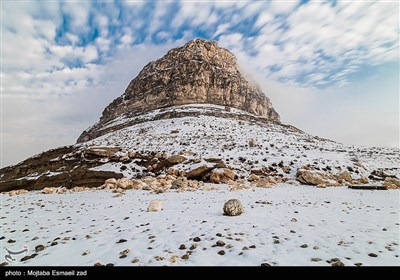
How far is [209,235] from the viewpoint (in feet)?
26.9

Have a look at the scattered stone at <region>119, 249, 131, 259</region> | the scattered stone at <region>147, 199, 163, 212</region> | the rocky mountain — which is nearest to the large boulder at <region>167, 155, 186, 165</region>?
the rocky mountain

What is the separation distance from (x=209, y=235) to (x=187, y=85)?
94.7 meters

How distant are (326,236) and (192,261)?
430cm

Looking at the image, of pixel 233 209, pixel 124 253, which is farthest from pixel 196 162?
pixel 124 253

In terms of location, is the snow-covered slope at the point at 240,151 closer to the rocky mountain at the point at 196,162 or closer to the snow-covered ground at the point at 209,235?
the rocky mountain at the point at 196,162

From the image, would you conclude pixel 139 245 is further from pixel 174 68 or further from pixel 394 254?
pixel 174 68

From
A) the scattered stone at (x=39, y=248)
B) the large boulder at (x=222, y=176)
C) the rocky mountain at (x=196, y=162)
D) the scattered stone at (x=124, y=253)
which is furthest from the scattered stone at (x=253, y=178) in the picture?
the scattered stone at (x=39, y=248)

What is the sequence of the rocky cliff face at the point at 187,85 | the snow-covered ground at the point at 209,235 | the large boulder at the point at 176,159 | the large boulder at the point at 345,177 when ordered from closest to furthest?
the snow-covered ground at the point at 209,235 < the large boulder at the point at 345,177 < the large boulder at the point at 176,159 < the rocky cliff face at the point at 187,85

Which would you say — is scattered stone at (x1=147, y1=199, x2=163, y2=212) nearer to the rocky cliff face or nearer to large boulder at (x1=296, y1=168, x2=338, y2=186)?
large boulder at (x1=296, y1=168, x2=338, y2=186)

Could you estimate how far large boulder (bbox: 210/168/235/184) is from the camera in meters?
26.3

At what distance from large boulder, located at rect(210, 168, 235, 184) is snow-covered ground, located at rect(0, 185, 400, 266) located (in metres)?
12.6

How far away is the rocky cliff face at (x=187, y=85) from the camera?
325 ft

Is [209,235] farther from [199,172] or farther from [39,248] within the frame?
[199,172]

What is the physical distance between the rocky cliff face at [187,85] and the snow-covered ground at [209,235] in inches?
Answer: 3341
